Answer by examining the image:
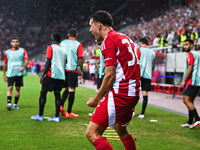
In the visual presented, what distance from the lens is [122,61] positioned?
3.21 m

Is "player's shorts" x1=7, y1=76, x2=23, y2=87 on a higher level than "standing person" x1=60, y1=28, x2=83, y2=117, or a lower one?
lower

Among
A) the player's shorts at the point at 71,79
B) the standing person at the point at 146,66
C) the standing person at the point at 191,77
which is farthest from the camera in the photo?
the standing person at the point at 146,66

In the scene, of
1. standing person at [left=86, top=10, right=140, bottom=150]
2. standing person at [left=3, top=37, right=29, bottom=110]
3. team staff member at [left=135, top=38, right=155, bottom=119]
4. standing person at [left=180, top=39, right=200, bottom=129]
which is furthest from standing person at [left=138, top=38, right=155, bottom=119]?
standing person at [left=86, top=10, right=140, bottom=150]

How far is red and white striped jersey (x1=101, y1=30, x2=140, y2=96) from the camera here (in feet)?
10.4

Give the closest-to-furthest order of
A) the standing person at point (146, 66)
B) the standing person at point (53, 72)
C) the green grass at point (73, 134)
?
the green grass at point (73, 134), the standing person at point (53, 72), the standing person at point (146, 66)

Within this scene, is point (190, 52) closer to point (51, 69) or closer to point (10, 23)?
point (51, 69)

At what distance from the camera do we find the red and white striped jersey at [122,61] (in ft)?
10.4

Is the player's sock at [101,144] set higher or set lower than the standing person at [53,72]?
lower

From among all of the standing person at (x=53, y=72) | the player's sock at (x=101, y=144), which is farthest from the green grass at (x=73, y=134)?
the player's sock at (x=101, y=144)

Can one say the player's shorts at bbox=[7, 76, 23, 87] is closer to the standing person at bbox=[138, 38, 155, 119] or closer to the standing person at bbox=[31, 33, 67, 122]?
the standing person at bbox=[31, 33, 67, 122]

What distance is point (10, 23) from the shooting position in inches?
2042

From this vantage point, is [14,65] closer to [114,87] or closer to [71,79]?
[71,79]

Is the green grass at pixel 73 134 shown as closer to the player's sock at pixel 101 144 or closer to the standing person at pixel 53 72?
the standing person at pixel 53 72

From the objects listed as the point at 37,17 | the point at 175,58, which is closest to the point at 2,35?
the point at 37,17
